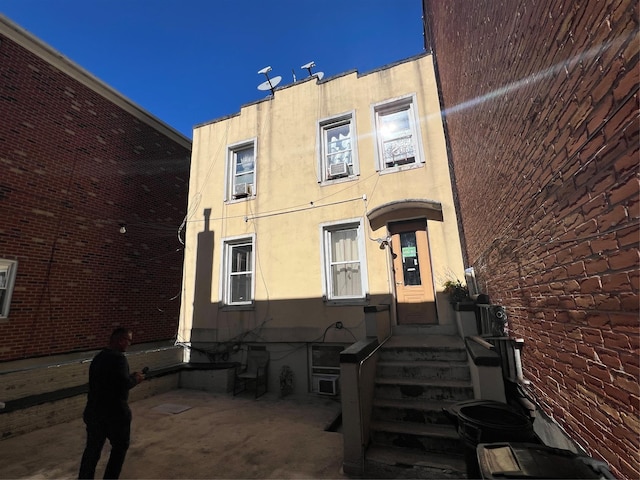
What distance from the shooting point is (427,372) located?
4.87 meters

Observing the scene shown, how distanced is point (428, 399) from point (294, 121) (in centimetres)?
778

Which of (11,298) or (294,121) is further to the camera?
(294,121)

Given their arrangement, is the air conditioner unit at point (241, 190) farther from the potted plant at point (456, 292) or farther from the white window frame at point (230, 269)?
the potted plant at point (456, 292)

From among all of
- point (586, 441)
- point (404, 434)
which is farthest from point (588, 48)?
point (404, 434)

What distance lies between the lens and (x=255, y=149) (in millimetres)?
9156

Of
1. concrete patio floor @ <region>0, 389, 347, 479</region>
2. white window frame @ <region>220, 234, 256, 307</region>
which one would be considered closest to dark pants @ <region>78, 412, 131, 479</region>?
concrete patio floor @ <region>0, 389, 347, 479</region>

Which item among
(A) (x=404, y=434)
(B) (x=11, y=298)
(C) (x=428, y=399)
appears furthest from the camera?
(B) (x=11, y=298)

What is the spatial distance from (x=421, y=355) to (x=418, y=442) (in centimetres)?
164

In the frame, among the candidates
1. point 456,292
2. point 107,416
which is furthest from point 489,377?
point 107,416

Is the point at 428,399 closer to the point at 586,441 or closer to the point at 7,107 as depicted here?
the point at 586,441

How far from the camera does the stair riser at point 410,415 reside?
4.09 metres

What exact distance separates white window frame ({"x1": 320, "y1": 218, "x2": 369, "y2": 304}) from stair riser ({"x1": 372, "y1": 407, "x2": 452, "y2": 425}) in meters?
2.94

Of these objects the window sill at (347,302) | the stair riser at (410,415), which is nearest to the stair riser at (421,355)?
the stair riser at (410,415)

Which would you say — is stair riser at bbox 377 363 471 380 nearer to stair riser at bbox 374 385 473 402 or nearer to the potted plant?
stair riser at bbox 374 385 473 402
